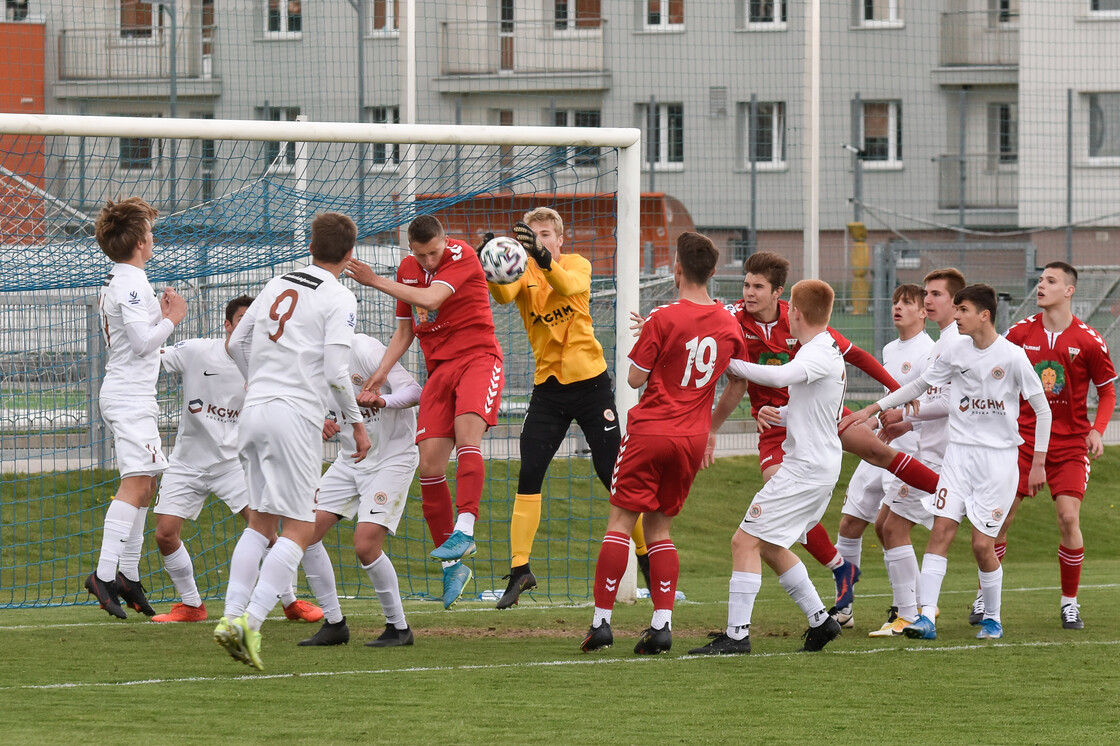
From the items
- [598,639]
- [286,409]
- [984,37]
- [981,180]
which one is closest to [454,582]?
[598,639]

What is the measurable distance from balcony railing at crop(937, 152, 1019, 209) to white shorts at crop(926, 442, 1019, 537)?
13850mm

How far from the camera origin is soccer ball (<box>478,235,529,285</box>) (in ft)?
21.9

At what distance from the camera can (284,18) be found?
45.6ft

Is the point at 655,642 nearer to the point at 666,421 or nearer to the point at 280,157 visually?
the point at 666,421

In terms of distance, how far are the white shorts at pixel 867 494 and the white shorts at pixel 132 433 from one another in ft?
13.5

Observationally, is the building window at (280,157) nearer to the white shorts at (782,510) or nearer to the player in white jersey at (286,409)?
the player in white jersey at (286,409)

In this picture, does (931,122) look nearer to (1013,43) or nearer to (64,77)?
(1013,43)

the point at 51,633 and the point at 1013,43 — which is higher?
the point at 1013,43

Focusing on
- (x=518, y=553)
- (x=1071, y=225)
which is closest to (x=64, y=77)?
(x=518, y=553)

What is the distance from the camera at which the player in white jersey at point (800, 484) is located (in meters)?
6.25

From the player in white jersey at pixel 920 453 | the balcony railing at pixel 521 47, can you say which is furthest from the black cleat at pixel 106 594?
the balcony railing at pixel 521 47

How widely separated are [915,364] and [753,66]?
7.86 meters

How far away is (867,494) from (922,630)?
4.13 ft

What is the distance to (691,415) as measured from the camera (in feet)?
20.8
